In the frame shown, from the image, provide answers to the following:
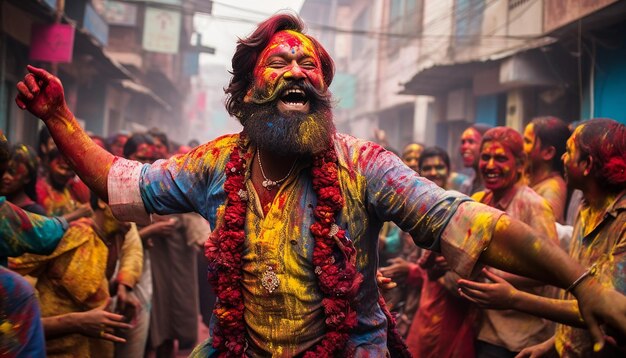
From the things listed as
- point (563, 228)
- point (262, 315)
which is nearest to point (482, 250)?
point (262, 315)

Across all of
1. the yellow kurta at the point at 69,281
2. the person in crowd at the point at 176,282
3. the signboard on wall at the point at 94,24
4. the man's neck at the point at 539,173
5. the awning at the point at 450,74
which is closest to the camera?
the yellow kurta at the point at 69,281

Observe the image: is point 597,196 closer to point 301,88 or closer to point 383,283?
point 383,283

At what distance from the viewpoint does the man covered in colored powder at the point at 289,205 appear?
257cm

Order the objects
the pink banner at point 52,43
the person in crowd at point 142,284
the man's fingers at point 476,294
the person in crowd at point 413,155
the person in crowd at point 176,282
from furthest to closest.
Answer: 1. the pink banner at point 52,43
2. the person in crowd at point 413,155
3. the person in crowd at point 176,282
4. the person in crowd at point 142,284
5. the man's fingers at point 476,294

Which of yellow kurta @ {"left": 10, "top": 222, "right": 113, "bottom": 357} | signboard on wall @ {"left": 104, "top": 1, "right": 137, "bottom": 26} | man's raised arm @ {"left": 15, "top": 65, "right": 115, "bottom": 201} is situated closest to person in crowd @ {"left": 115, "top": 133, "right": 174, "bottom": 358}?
yellow kurta @ {"left": 10, "top": 222, "right": 113, "bottom": 357}

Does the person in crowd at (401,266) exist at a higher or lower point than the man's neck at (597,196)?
lower

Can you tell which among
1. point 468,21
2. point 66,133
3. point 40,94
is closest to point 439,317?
point 66,133

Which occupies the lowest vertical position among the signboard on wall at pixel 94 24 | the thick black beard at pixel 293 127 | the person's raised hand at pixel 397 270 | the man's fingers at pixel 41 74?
the person's raised hand at pixel 397 270

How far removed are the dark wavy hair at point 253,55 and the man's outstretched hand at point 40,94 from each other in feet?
2.55

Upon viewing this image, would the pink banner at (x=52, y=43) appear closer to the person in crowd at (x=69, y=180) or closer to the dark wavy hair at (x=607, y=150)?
the person in crowd at (x=69, y=180)

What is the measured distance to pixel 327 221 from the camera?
2645 mm

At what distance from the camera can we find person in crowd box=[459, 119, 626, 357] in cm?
326

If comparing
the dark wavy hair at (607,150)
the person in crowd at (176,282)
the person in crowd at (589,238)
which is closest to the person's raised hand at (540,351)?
the person in crowd at (589,238)

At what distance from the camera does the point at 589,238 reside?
3633 mm
